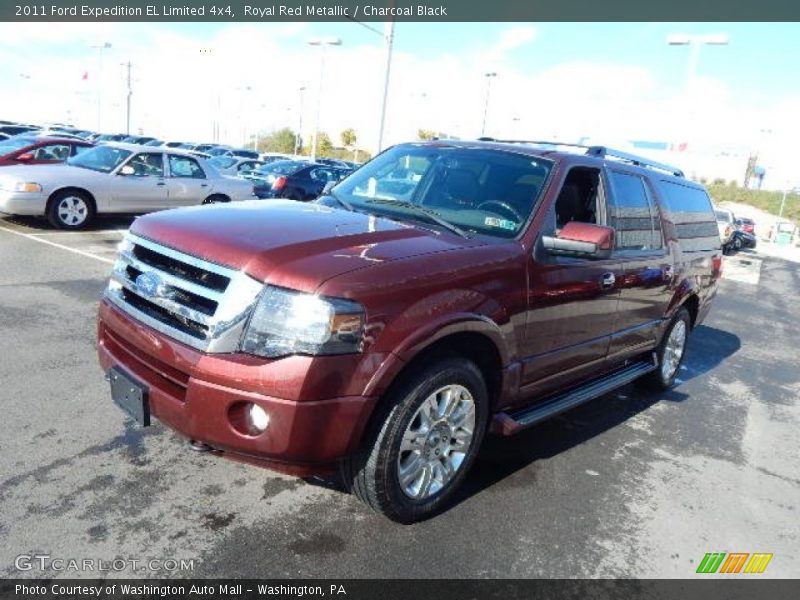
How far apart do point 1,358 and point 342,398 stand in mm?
3468

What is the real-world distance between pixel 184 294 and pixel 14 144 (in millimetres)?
11706

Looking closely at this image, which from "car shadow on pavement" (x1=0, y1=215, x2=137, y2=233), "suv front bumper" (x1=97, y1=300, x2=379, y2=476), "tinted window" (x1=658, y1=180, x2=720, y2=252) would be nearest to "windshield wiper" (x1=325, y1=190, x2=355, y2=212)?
"suv front bumper" (x1=97, y1=300, x2=379, y2=476)

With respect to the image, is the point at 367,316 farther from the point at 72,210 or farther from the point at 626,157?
the point at 72,210

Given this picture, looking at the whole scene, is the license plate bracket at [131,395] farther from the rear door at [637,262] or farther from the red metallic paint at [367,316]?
the rear door at [637,262]

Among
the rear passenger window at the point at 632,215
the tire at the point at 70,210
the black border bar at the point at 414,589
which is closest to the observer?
the black border bar at the point at 414,589

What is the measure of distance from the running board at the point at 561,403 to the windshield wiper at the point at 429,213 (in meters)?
1.07

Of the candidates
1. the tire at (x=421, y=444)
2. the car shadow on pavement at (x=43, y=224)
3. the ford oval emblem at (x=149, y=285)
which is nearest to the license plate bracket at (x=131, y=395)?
the ford oval emblem at (x=149, y=285)

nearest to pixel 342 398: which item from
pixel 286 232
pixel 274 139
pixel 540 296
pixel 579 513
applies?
pixel 286 232

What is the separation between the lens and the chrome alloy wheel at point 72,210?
34.5ft

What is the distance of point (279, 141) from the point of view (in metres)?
94.8

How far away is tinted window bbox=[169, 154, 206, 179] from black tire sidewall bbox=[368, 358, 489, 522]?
10425 mm

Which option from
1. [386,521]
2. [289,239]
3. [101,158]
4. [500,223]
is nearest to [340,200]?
[500,223]

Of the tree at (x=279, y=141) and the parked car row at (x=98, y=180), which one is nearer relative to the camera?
the parked car row at (x=98, y=180)

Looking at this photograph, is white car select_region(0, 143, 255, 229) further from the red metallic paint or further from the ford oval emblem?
the ford oval emblem
